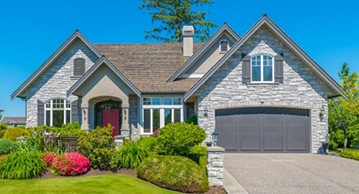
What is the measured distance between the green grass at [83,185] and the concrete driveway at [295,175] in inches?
111

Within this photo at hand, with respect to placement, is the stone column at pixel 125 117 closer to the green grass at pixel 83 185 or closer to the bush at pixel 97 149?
the bush at pixel 97 149

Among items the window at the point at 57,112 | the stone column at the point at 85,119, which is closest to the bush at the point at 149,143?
the stone column at the point at 85,119

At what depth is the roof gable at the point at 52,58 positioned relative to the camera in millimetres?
19781

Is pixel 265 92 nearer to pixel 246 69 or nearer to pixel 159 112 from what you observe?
pixel 246 69

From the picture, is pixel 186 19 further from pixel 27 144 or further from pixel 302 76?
pixel 27 144

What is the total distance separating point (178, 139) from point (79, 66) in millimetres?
12217

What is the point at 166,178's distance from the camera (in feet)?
29.4

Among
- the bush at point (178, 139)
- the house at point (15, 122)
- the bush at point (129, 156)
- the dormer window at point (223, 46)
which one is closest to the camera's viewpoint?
the bush at point (129, 156)

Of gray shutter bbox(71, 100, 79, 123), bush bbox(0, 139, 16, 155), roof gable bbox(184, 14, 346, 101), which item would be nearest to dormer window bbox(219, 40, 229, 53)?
roof gable bbox(184, 14, 346, 101)

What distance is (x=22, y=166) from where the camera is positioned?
9734 millimetres

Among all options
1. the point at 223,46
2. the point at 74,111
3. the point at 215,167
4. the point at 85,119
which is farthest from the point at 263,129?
the point at 74,111

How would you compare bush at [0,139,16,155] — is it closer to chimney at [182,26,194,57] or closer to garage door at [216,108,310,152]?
garage door at [216,108,310,152]

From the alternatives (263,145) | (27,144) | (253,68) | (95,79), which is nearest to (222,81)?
(253,68)

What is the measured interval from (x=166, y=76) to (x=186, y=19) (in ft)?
63.1
